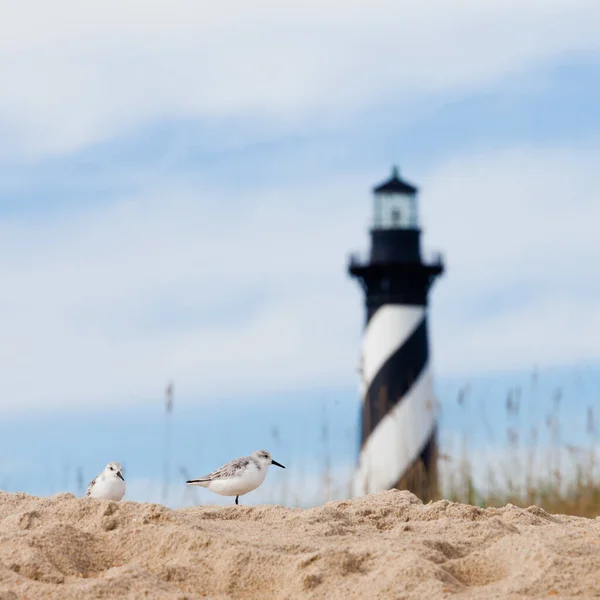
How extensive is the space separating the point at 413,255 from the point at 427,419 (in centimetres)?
328

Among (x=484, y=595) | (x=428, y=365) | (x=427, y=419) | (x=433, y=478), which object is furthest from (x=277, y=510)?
(x=428, y=365)

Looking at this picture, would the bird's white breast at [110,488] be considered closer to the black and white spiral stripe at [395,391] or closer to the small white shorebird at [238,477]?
the small white shorebird at [238,477]

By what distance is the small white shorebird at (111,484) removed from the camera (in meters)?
4.29

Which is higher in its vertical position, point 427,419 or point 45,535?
point 427,419

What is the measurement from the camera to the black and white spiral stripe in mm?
17141

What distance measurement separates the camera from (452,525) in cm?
414

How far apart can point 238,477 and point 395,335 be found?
1367 cm

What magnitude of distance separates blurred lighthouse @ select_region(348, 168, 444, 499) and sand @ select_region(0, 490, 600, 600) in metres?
13.0

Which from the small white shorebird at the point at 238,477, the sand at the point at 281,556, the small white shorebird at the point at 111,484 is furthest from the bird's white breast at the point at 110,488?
the small white shorebird at the point at 238,477

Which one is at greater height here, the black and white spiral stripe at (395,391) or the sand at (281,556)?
the black and white spiral stripe at (395,391)

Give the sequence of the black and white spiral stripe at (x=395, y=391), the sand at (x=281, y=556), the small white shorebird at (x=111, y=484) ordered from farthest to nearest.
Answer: the black and white spiral stripe at (x=395, y=391) < the small white shorebird at (x=111, y=484) < the sand at (x=281, y=556)

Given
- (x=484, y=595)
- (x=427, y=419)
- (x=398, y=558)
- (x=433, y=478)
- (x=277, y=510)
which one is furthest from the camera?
(x=427, y=419)

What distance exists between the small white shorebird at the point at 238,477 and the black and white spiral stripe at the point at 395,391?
11.9 meters

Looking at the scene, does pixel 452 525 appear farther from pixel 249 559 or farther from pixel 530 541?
pixel 249 559
